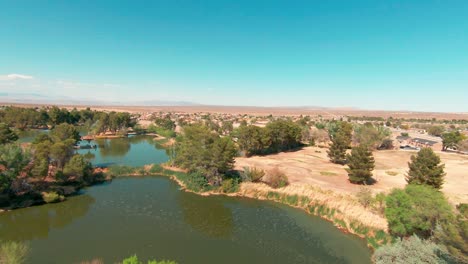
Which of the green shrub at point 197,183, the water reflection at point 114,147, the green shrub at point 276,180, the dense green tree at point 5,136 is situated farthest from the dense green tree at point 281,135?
the dense green tree at point 5,136

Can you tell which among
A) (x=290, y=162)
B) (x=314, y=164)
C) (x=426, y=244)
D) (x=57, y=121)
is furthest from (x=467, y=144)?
(x=57, y=121)

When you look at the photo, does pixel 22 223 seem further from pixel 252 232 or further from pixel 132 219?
pixel 252 232

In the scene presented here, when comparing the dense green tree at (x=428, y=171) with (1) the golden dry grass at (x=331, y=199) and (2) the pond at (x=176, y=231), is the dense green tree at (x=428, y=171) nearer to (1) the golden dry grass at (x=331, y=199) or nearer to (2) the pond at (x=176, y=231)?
(1) the golden dry grass at (x=331, y=199)

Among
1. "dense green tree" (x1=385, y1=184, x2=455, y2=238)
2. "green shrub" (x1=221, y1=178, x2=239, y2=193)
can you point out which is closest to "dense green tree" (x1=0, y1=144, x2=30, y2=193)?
"green shrub" (x1=221, y1=178, x2=239, y2=193)

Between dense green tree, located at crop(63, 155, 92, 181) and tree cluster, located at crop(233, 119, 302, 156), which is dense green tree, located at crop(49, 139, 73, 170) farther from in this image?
tree cluster, located at crop(233, 119, 302, 156)

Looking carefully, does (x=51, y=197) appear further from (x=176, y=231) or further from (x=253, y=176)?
(x=253, y=176)

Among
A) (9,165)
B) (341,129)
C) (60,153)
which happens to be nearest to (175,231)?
(9,165)
